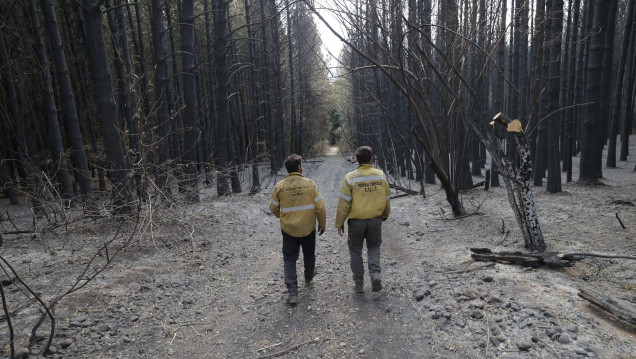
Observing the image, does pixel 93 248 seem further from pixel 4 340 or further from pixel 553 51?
pixel 553 51

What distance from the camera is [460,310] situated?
348cm

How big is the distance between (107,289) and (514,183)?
545 cm

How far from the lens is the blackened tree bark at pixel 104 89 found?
6590 mm

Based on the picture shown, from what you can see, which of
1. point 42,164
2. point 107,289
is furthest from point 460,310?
point 42,164

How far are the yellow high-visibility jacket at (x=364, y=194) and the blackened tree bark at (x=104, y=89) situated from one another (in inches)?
177

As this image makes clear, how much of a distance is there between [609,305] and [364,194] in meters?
2.44

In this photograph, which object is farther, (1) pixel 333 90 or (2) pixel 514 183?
(1) pixel 333 90

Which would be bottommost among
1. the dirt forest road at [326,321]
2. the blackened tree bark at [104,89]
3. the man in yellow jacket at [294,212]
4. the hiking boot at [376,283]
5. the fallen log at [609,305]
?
the dirt forest road at [326,321]

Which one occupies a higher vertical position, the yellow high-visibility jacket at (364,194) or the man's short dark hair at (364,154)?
the man's short dark hair at (364,154)

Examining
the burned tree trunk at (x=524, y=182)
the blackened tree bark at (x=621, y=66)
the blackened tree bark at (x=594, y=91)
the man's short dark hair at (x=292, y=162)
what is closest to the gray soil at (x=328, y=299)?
the burned tree trunk at (x=524, y=182)

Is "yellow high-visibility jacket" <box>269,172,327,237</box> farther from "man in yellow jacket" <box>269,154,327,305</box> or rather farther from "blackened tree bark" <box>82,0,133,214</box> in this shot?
"blackened tree bark" <box>82,0,133,214</box>

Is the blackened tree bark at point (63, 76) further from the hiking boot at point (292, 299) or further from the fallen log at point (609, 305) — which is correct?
the fallen log at point (609, 305)

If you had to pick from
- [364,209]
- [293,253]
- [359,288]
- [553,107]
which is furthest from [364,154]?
[553,107]

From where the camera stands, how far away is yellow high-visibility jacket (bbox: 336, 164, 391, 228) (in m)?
4.15
